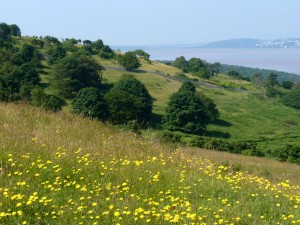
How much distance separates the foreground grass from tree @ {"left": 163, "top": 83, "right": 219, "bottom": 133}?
225 feet

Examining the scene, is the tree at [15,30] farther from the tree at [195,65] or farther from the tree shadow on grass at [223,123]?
the tree shadow on grass at [223,123]

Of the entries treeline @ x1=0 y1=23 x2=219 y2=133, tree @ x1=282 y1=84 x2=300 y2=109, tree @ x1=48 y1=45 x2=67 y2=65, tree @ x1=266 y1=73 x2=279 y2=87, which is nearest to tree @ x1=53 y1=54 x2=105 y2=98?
treeline @ x1=0 y1=23 x2=219 y2=133

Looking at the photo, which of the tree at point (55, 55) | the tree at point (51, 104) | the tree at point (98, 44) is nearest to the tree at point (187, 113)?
the tree at point (51, 104)

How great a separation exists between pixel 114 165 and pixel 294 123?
92.0 metres

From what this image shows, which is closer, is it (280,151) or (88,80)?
(280,151)

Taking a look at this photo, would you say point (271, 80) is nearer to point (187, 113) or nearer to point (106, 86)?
point (106, 86)

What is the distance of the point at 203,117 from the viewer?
81.4 meters

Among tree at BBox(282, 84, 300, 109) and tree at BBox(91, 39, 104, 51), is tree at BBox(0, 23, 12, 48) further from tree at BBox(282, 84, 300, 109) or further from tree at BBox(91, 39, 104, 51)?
tree at BBox(282, 84, 300, 109)

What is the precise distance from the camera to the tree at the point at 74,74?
83.0 meters

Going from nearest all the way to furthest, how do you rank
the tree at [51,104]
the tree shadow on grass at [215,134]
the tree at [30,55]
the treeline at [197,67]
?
the tree at [51,104]
the tree shadow on grass at [215,134]
the tree at [30,55]
the treeline at [197,67]

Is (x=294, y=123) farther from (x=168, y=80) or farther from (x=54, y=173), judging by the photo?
(x=54, y=173)

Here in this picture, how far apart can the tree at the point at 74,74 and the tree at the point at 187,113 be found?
68.1 ft

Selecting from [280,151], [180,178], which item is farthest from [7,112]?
[280,151]

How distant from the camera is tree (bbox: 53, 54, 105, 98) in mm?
83000
